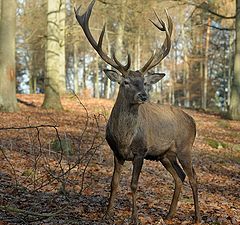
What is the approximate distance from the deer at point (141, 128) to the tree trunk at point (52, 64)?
10.3m

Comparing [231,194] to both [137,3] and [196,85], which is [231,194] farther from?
[196,85]

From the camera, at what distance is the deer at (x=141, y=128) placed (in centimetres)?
568

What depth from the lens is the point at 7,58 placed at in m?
14.8

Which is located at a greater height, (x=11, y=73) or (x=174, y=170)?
(x=11, y=73)

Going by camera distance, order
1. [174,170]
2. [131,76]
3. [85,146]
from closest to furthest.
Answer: [131,76]
[174,170]
[85,146]

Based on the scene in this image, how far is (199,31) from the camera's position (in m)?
33.7

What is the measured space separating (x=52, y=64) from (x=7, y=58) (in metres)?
2.73

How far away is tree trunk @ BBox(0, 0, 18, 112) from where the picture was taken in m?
14.7

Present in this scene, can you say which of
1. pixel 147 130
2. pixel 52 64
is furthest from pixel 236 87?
pixel 147 130

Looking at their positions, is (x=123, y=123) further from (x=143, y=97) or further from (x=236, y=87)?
(x=236, y=87)

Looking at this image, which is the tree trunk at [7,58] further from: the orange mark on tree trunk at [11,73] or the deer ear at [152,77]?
the deer ear at [152,77]

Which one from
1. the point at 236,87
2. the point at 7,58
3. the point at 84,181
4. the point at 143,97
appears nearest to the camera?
the point at 143,97

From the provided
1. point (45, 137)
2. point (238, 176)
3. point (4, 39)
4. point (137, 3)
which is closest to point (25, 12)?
point (137, 3)

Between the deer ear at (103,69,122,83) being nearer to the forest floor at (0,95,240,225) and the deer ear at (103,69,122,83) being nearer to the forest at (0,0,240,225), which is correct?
the forest at (0,0,240,225)
